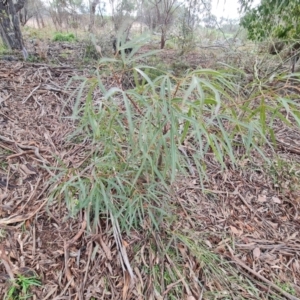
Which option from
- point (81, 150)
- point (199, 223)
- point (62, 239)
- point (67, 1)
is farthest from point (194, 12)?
point (62, 239)

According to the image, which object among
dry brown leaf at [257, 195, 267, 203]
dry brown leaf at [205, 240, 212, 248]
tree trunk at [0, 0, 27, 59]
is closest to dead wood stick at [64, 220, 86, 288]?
dry brown leaf at [205, 240, 212, 248]

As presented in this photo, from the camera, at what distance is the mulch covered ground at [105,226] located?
919mm

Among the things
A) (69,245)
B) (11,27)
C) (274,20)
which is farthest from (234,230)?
(11,27)

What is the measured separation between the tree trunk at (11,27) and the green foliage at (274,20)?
2.16m

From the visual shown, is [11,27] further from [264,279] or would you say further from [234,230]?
[264,279]

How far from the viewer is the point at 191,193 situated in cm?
125

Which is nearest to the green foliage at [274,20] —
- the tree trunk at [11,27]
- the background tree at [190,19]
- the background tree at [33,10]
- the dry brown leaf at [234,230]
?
the background tree at [190,19]

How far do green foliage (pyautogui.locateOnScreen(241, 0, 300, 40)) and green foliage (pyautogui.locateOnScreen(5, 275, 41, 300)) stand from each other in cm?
225

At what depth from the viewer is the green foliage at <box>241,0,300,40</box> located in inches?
80.0

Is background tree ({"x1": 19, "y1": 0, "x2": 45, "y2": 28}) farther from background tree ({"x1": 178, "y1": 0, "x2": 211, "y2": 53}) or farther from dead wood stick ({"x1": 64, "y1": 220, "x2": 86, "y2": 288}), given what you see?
dead wood stick ({"x1": 64, "y1": 220, "x2": 86, "y2": 288})

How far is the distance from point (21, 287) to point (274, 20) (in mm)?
2598

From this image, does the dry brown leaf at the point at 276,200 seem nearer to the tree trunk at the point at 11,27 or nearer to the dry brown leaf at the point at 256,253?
the dry brown leaf at the point at 256,253

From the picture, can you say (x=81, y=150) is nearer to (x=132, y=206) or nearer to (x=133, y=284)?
(x=132, y=206)

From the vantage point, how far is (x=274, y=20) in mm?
2139
